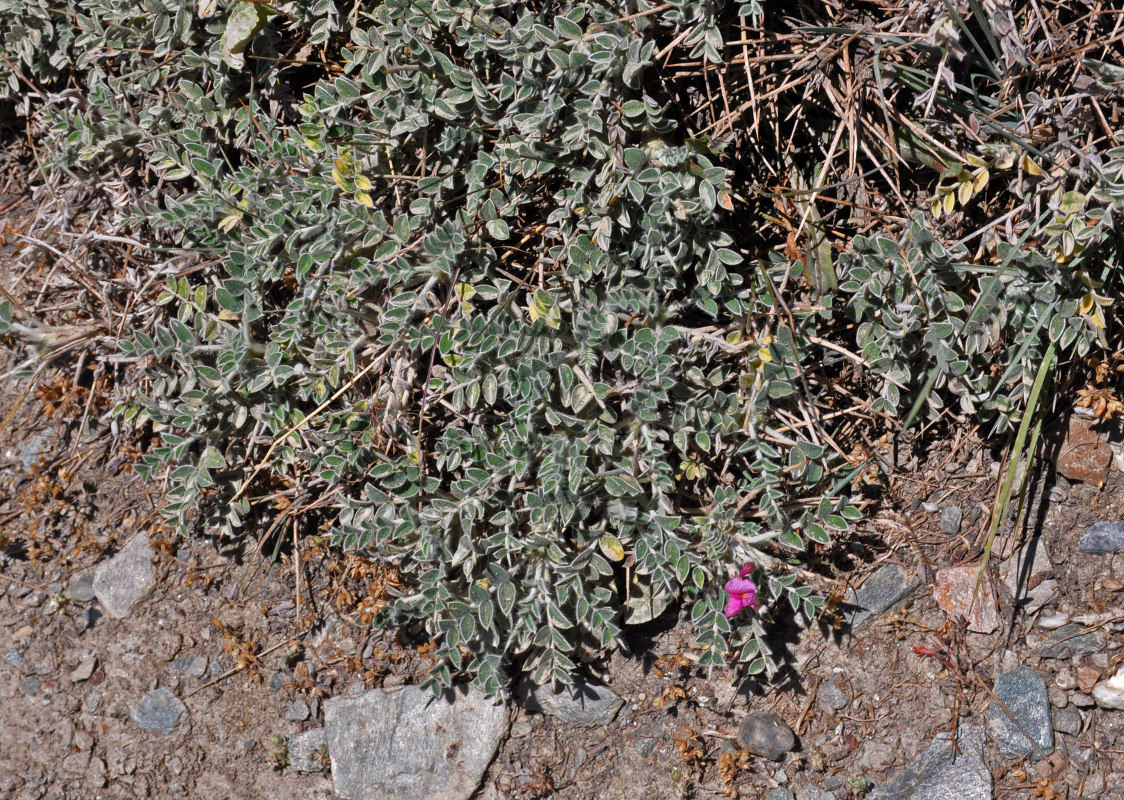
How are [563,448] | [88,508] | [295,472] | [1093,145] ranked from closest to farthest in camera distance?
[1093,145] < [563,448] < [295,472] < [88,508]

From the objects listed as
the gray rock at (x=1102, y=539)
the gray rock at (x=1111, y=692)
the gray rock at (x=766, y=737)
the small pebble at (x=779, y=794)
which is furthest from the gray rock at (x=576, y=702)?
the gray rock at (x=1102, y=539)

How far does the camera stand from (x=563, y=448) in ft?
9.52

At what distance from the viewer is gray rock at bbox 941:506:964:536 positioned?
3135 mm

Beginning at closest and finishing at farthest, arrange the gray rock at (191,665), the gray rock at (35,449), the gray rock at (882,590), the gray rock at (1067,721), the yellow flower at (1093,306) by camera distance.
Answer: the yellow flower at (1093,306) < the gray rock at (1067,721) < the gray rock at (882,590) < the gray rock at (191,665) < the gray rock at (35,449)

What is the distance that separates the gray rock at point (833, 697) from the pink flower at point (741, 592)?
1.68 feet

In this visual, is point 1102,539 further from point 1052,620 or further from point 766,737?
point 766,737

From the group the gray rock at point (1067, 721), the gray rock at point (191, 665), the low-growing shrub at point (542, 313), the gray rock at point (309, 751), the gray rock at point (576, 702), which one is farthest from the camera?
the gray rock at point (191, 665)

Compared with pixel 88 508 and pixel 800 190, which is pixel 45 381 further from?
pixel 800 190

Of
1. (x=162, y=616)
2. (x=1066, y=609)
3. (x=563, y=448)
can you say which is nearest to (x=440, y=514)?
(x=563, y=448)

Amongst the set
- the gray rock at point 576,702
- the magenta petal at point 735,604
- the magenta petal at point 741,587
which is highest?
the magenta petal at point 741,587

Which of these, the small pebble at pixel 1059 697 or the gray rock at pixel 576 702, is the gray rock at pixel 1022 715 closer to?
the small pebble at pixel 1059 697

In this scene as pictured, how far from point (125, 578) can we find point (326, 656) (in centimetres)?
94

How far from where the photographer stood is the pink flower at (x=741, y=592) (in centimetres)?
288

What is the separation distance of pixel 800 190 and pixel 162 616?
9.87 feet
